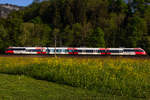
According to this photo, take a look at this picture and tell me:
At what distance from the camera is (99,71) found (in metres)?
16.4

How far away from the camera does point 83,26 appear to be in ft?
229

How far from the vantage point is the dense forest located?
5841 centimetres

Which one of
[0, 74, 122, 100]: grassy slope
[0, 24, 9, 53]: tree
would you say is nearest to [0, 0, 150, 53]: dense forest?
[0, 24, 9, 53]: tree

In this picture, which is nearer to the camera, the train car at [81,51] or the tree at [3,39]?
the train car at [81,51]

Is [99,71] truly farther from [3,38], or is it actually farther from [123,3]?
[123,3]

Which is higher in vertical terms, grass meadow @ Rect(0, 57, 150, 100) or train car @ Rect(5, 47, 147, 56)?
train car @ Rect(5, 47, 147, 56)

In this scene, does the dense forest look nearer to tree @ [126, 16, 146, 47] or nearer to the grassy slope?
tree @ [126, 16, 146, 47]

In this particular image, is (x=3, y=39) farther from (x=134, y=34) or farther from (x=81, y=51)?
(x=134, y=34)

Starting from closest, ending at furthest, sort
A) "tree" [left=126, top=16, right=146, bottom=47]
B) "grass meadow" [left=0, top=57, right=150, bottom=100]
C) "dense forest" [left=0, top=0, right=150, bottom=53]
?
"grass meadow" [left=0, top=57, right=150, bottom=100]
"tree" [left=126, top=16, right=146, bottom=47]
"dense forest" [left=0, top=0, right=150, bottom=53]

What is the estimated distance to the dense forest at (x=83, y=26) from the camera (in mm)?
58406

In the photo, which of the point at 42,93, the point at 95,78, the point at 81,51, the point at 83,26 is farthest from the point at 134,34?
the point at 42,93

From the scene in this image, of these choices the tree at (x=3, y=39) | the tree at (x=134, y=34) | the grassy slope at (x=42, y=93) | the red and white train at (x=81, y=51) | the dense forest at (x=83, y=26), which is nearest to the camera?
the grassy slope at (x=42, y=93)

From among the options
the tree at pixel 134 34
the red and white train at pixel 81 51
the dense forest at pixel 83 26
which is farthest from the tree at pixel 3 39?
the tree at pixel 134 34

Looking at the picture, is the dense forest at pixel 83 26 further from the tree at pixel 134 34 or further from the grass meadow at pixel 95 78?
the grass meadow at pixel 95 78
